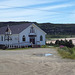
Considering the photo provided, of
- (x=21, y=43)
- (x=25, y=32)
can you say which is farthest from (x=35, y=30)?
(x=21, y=43)

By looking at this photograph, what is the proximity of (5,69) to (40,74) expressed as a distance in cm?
234

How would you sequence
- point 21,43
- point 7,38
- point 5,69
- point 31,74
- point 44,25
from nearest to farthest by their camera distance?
point 31,74 → point 5,69 → point 21,43 → point 7,38 → point 44,25

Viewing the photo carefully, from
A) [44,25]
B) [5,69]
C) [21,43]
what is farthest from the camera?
[44,25]

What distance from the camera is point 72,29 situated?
131m

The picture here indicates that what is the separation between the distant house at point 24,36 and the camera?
40744 mm

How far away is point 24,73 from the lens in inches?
442

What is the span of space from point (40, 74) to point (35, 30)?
32.2 m

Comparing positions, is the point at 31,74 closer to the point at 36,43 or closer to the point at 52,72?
the point at 52,72

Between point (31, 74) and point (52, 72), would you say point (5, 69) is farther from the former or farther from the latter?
point (52, 72)

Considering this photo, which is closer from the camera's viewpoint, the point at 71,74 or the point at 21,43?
the point at 71,74

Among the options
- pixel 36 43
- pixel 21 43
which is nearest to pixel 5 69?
pixel 21 43

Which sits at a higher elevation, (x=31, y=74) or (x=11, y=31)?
(x=11, y=31)

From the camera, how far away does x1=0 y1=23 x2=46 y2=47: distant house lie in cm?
4074

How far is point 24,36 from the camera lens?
1639 inches
